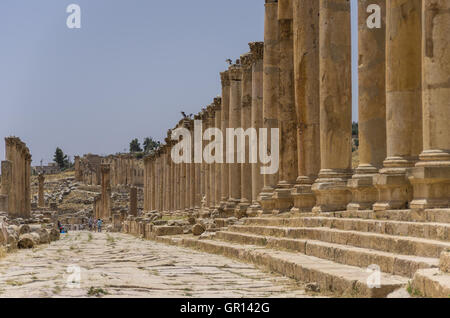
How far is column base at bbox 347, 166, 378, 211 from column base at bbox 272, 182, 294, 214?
6.23 m

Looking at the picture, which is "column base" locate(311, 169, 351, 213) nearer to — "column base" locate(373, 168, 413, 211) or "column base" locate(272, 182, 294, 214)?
→ "column base" locate(373, 168, 413, 211)

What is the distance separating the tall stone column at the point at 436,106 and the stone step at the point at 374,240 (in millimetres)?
1066

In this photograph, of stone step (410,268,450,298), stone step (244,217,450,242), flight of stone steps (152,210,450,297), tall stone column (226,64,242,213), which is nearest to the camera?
stone step (410,268,450,298)

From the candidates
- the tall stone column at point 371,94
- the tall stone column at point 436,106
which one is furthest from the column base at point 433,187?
the tall stone column at point 371,94

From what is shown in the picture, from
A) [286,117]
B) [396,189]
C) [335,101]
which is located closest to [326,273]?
[396,189]

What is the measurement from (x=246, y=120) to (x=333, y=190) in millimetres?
14664

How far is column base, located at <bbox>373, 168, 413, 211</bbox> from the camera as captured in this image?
13156 millimetres

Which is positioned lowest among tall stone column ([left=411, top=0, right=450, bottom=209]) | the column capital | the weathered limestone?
the weathered limestone

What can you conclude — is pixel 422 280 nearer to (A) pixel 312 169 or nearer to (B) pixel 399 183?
(B) pixel 399 183

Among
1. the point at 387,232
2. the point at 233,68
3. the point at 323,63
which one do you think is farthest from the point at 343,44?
the point at 233,68

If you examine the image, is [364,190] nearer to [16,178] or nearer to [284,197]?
[284,197]

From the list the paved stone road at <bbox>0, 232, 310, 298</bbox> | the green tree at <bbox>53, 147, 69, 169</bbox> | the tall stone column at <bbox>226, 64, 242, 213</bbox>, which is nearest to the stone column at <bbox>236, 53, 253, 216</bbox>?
the tall stone column at <bbox>226, 64, 242, 213</bbox>

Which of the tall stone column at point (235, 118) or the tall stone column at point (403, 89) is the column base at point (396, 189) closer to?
the tall stone column at point (403, 89)

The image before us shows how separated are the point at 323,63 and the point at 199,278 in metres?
7.52
